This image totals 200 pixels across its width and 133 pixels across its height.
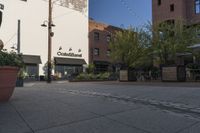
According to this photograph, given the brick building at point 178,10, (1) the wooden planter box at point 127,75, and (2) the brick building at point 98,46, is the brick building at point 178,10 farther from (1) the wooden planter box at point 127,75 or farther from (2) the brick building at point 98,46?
(1) the wooden planter box at point 127,75

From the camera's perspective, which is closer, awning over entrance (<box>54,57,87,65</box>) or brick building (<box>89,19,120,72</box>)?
awning over entrance (<box>54,57,87,65</box>)

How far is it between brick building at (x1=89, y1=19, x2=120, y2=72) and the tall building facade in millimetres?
9779

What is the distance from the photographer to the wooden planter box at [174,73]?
1427cm

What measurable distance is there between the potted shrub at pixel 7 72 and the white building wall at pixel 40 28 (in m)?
22.9

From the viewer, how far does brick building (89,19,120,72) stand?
123 feet

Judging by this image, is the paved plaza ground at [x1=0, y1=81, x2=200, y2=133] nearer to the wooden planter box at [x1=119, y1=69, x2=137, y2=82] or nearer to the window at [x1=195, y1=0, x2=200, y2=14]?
the wooden planter box at [x1=119, y1=69, x2=137, y2=82]

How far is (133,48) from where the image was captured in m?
19.6

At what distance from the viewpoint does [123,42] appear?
65.5 ft

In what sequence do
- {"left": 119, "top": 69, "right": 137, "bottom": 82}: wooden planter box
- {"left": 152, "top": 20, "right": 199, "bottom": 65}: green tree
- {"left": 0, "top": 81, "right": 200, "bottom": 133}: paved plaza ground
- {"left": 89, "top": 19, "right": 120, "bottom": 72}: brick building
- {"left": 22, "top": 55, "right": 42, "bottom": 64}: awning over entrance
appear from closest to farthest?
1. {"left": 0, "top": 81, "right": 200, "bottom": 133}: paved plaza ground
2. {"left": 152, "top": 20, "right": 199, "bottom": 65}: green tree
3. {"left": 119, "top": 69, "right": 137, "bottom": 82}: wooden planter box
4. {"left": 22, "top": 55, "right": 42, "bottom": 64}: awning over entrance
5. {"left": 89, "top": 19, "right": 120, "bottom": 72}: brick building

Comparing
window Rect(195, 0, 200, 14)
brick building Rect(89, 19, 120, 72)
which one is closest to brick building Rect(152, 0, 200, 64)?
window Rect(195, 0, 200, 14)

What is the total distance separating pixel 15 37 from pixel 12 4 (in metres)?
4.25

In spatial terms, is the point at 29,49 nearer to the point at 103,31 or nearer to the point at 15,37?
the point at 15,37

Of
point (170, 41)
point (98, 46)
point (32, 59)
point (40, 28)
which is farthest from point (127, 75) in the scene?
point (98, 46)

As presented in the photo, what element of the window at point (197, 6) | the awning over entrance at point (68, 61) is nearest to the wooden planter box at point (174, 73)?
the window at point (197, 6)
